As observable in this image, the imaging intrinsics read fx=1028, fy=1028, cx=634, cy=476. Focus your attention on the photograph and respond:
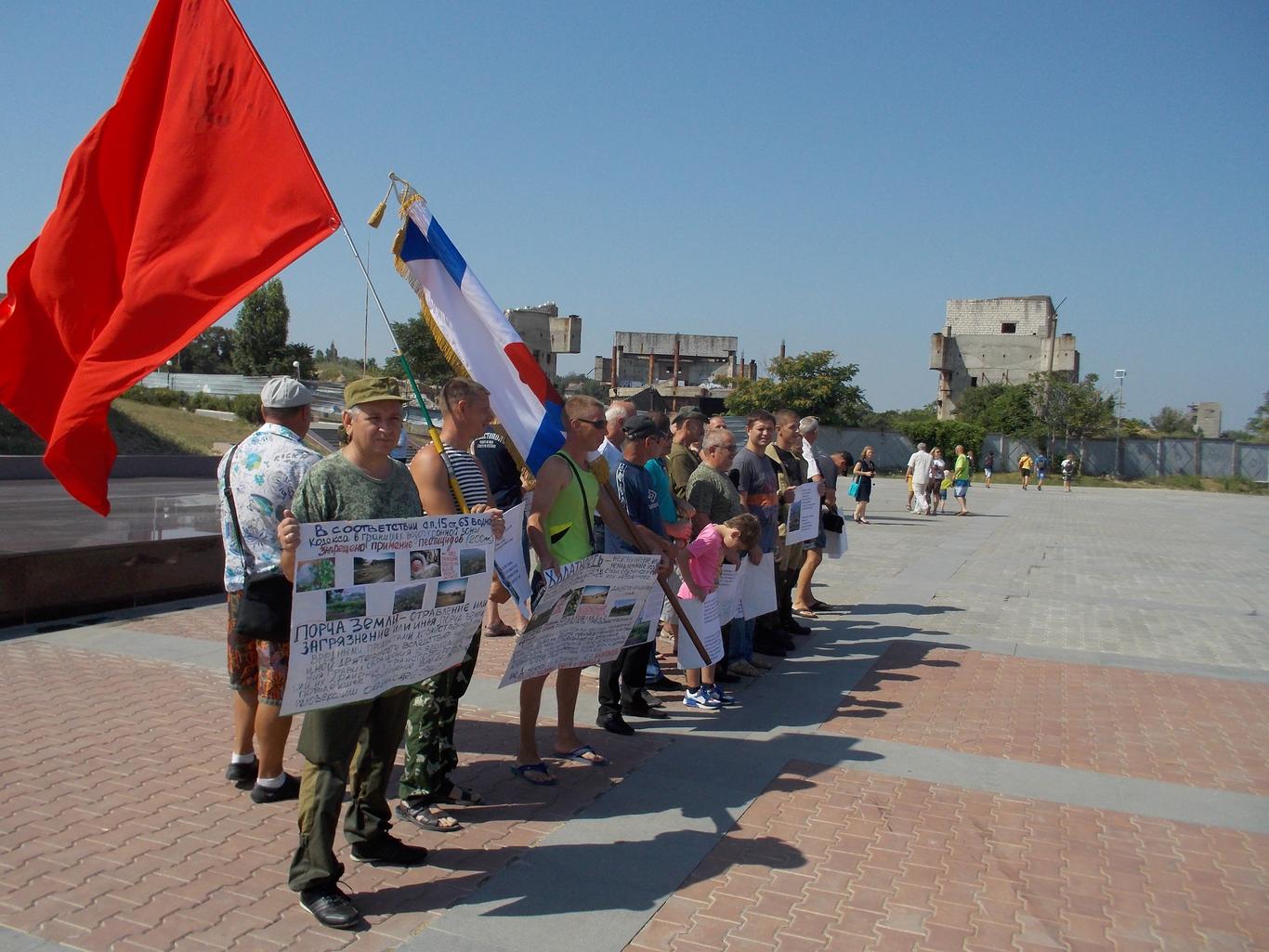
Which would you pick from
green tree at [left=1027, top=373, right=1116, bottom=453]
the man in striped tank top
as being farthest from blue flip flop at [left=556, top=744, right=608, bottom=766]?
green tree at [left=1027, top=373, right=1116, bottom=453]

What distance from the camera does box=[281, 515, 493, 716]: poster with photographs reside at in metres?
3.63

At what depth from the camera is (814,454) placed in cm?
1106

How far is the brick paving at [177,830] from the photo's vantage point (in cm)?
366

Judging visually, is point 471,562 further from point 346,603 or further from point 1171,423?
point 1171,423

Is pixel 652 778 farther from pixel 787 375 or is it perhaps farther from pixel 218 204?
pixel 787 375

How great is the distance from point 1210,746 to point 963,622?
391cm

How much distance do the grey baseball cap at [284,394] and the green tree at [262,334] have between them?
57.6m

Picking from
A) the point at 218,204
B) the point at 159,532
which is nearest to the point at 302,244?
the point at 218,204

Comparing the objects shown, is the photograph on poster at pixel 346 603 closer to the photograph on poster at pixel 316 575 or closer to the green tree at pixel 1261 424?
the photograph on poster at pixel 316 575

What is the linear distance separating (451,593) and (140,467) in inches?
1099

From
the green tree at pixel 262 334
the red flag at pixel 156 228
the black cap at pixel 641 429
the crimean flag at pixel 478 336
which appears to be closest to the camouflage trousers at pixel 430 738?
the crimean flag at pixel 478 336

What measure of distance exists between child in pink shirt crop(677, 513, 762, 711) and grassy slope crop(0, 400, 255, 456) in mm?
26882

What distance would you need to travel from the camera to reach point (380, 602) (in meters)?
3.84

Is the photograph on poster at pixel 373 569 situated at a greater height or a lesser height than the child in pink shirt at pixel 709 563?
greater
